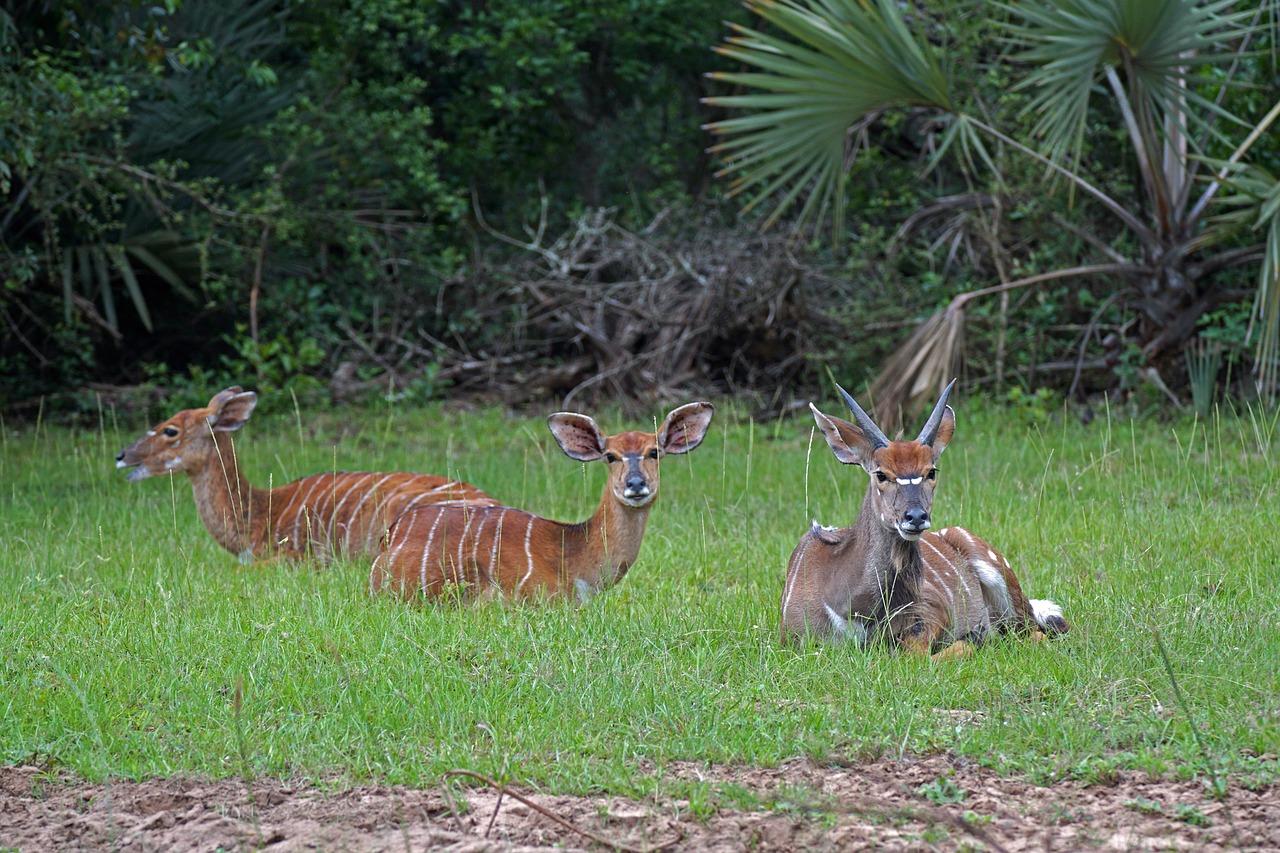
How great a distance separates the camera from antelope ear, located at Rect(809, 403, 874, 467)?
4.76m

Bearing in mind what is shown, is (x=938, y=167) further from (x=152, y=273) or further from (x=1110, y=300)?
(x=152, y=273)

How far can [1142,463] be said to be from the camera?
7.52 m

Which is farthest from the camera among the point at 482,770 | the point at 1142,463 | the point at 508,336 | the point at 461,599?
the point at 508,336

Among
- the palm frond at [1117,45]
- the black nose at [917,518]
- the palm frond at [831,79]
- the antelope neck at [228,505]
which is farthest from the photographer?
the palm frond at [831,79]

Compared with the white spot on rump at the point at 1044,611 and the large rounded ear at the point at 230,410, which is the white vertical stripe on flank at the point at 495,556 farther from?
the large rounded ear at the point at 230,410

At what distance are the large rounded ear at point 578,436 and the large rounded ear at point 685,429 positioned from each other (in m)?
0.24

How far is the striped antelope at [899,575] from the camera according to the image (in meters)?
4.50

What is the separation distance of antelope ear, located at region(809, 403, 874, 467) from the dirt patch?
1.37 metres

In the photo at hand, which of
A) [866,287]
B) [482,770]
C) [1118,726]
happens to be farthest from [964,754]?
[866,287]

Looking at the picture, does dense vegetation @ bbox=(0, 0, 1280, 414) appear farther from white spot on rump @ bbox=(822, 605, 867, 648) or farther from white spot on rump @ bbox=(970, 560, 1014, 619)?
white spot on rump @ bbox=(822, 605, 867, 648)

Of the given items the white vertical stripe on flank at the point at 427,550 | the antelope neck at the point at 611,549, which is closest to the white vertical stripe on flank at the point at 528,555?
the antelope neck at the point at 611,549

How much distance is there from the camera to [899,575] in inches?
179

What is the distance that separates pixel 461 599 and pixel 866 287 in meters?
7.07

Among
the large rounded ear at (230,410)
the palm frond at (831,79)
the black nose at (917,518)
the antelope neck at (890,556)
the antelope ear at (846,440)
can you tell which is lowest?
the large rounded ear at (230,410)
